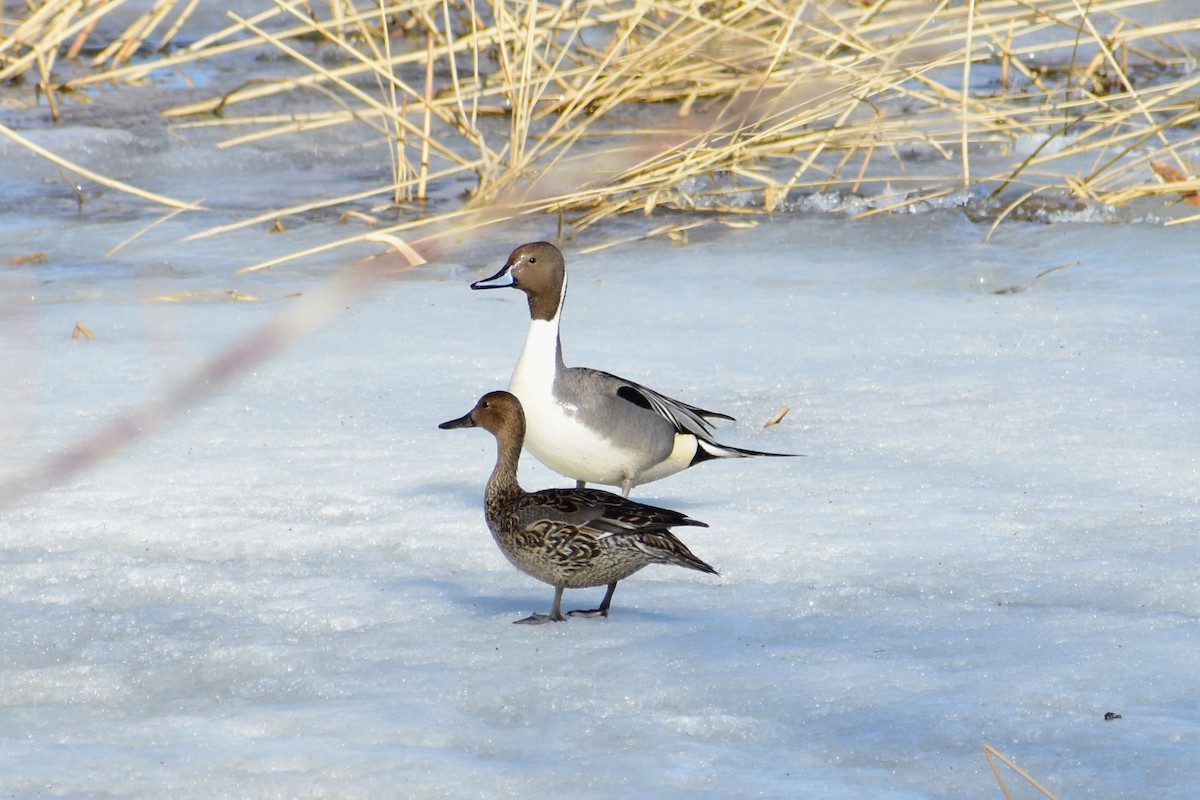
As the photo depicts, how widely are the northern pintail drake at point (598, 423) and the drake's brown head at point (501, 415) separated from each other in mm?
386

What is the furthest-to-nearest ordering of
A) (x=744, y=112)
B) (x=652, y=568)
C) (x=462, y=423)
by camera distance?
(x=744, y=112)
(x=462, y=423)
(x=652, y=568)

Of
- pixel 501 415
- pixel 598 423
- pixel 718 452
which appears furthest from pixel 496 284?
pixel 501 415

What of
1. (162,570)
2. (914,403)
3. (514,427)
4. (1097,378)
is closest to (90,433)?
(162,570)

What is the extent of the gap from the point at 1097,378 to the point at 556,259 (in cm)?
164

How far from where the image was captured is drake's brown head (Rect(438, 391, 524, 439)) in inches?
136

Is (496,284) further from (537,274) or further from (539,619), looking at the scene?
(539,619)

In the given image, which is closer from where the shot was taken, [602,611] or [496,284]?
[602,611]

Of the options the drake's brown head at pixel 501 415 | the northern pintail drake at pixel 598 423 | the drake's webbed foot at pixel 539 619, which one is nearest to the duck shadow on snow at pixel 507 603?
the drake's webbed foot at pixel 539 619

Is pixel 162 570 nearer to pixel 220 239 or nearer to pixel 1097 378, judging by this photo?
pixel 1097 378

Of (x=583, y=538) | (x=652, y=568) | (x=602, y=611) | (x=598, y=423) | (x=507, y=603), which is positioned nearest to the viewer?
(x=583, y=538)

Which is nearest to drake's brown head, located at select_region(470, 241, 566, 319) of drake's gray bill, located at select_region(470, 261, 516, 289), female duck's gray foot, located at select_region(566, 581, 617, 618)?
drake's gray bill, located at select_region(470, 261, 516, 289)

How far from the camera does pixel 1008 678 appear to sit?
260 cm

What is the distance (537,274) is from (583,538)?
1526 millimetres

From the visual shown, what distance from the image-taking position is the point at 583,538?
2.94m
